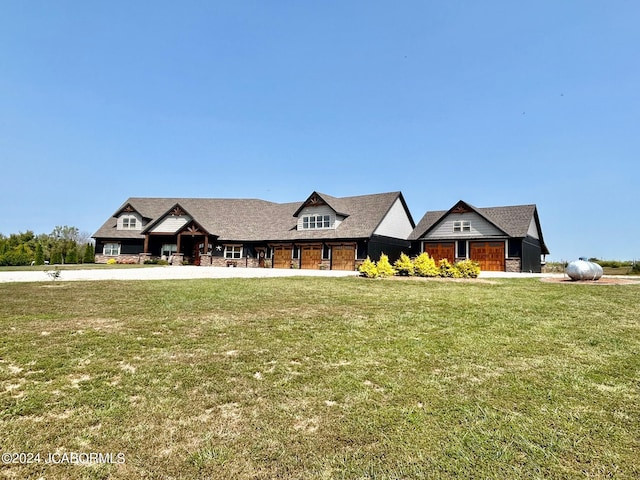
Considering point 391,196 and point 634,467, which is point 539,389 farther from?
point 391,196

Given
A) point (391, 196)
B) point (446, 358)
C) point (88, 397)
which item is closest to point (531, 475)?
point (446, 358)

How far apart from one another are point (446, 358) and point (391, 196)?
101 ft

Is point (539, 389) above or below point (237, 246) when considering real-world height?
below

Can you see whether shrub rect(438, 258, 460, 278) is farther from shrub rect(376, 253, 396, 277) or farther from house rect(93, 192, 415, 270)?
house rect(93, 192, 415, 270)

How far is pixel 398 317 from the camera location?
8344 millimetres

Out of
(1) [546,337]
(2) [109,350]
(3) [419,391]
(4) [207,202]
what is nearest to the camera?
(3) [419,391]

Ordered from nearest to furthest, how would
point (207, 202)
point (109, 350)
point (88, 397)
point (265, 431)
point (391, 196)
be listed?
point (265, 431), point (88, 397), point (109, 350), point (391, 196), point (207, 202)

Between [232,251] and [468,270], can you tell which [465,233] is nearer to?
[468,270]

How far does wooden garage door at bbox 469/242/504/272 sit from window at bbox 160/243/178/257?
101 ft

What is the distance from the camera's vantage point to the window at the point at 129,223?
133 ft

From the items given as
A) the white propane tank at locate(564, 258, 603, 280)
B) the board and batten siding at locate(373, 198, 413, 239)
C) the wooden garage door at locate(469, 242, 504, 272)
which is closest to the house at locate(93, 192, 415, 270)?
the board and batten siding at locate(373, 198, 413, 239)

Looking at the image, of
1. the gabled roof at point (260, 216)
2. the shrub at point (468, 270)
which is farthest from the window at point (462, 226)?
the shrub at point (468, 270)

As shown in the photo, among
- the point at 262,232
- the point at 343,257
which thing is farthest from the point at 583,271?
the point at 262,232

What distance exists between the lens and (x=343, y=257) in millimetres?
32031
